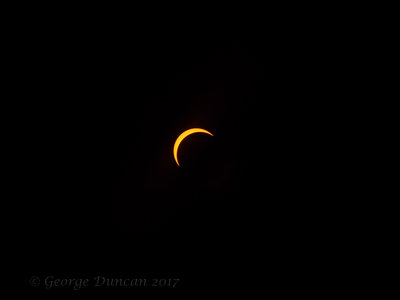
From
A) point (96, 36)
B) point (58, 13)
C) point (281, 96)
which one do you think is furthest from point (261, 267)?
point (58, 13)

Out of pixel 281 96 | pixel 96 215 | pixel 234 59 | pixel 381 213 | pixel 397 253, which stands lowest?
pixel 397 253

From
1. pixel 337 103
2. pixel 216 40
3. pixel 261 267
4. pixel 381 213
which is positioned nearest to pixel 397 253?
pixel 381 213

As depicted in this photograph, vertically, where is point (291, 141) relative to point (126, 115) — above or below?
below

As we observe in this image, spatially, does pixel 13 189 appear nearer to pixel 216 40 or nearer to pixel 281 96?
pixel 216 40

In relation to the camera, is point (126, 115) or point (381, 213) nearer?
point (381, 213)

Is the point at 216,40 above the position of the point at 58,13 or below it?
below

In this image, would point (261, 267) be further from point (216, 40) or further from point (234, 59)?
point (216, 40)
